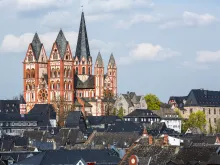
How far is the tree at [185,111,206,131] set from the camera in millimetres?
188750

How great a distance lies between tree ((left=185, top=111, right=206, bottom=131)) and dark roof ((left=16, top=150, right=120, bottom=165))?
108564 millimetres

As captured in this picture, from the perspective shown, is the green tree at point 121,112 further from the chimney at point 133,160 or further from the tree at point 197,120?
the chimney at point 133,160

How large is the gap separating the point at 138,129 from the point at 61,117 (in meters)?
47.4

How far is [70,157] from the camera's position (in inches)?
3036

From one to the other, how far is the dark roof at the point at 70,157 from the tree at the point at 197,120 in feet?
356

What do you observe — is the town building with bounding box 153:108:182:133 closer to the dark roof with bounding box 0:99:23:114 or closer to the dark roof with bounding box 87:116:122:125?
the dark roof with bounding box 87:116:122:125

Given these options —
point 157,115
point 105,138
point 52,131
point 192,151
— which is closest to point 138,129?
point 52,131

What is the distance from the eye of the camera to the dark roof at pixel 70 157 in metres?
75.6

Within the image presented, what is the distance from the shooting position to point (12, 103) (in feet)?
616

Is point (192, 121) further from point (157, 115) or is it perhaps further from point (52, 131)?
point (52, 131)

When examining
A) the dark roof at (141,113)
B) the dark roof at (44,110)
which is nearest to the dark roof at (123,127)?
the dark roof at (44,110)

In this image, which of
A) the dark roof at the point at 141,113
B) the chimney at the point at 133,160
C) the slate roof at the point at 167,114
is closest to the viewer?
the chimney at the point at 133,160

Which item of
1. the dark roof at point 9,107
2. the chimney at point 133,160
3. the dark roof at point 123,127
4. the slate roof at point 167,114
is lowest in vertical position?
the chimney at point 133,160

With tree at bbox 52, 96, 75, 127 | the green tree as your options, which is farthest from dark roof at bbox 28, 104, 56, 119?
the green tree
